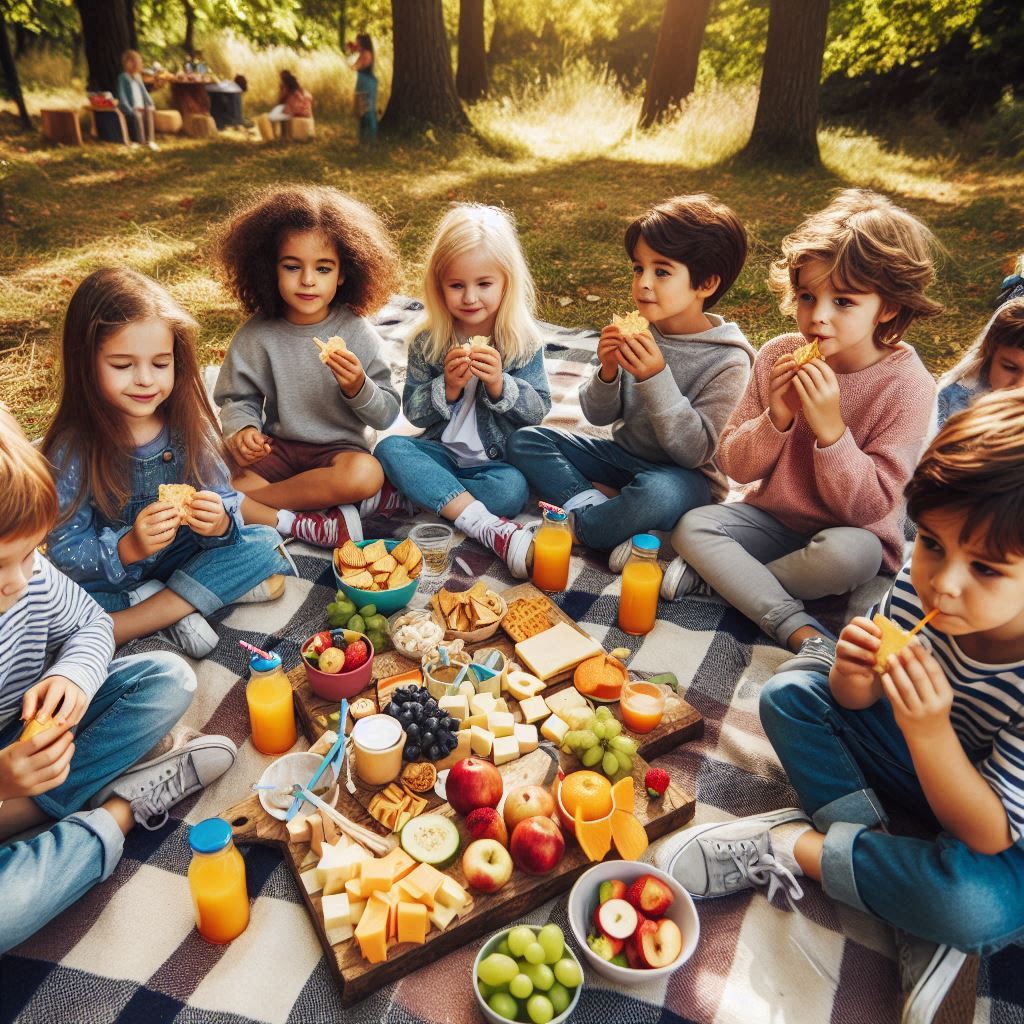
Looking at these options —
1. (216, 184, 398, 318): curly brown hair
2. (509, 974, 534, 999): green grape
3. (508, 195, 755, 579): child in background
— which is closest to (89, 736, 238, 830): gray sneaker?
(509, 974, 534, 999): green grape

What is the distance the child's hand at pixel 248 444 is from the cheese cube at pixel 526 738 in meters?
1.43

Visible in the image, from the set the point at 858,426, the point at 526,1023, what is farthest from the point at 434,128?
the point at 526,1023

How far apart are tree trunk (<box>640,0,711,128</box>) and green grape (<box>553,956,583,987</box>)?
31.8 ft

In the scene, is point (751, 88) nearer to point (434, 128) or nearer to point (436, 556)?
point (434, 128)

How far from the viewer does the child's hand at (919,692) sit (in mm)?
1330

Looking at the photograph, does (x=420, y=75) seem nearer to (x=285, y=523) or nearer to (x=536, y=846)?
(x=285, y=523)

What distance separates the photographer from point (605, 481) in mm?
2936

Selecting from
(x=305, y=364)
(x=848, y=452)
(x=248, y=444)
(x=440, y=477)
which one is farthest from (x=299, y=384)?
(x=848, y=452)

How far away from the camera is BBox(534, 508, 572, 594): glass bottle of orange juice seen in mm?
2416

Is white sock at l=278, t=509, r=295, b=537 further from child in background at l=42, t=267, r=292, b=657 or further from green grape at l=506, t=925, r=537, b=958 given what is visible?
green grape at l=506, t=925, r=537, b=958

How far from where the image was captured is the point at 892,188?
7387 mm

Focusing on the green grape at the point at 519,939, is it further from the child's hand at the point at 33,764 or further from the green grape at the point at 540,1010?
the child's hand at the point at 33,764

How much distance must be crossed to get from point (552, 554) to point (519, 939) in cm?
124

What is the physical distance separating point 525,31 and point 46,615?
864 inches
